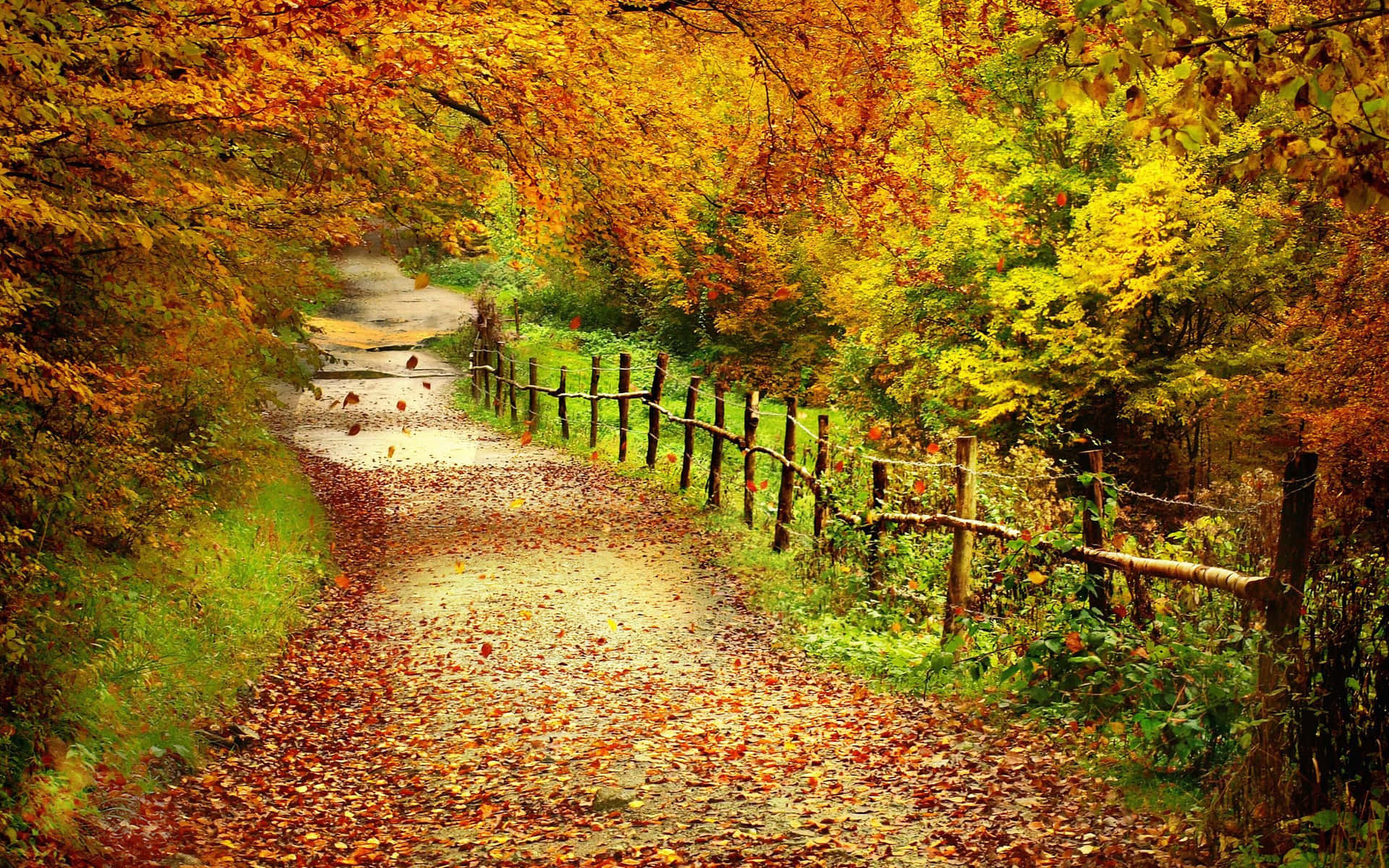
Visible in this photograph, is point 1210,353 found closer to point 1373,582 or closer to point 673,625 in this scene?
point 673,625

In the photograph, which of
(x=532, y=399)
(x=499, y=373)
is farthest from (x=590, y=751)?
(x=499, y=373)

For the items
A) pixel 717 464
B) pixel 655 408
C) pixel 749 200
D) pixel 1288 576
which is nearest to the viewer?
pixel 1288 576

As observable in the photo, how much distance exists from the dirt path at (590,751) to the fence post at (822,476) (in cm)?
108

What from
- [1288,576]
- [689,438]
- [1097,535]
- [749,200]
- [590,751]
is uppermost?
[749,200]

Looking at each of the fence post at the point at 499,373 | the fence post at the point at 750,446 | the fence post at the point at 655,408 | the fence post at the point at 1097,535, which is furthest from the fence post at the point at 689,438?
the fence post at the point at 499,373

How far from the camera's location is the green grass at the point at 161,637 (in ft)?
16.4

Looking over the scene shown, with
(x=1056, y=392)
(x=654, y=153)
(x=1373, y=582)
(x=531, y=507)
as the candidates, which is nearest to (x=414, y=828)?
(x=1373, y=582)

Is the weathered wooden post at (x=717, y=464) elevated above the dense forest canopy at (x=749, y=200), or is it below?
below

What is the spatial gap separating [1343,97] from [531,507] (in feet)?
39.0

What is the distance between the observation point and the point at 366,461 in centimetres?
1847

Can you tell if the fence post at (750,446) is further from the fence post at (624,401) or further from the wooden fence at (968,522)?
the fence post at (624,401)

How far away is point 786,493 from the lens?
10.9 metres

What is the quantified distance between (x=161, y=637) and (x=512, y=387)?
52.1ft

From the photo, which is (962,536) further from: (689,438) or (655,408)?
(655,408)
